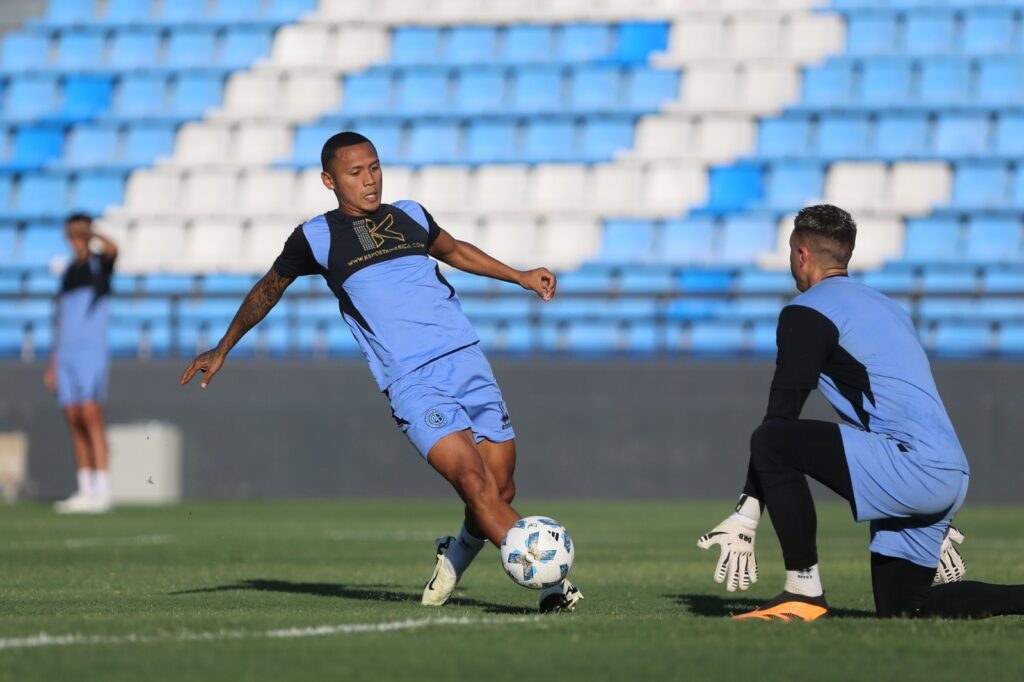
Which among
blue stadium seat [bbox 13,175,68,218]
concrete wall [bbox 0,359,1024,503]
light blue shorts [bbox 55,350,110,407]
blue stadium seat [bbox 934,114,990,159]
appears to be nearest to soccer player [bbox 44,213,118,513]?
light blue shorts [bbox 55,350,110,407]

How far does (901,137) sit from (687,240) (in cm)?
277

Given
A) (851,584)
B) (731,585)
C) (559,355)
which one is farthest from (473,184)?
(731,585)

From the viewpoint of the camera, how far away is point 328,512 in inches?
614

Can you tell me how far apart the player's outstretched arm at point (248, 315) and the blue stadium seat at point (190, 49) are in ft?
54.4

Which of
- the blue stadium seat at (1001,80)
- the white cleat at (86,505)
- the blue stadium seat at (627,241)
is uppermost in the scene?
the blue stadium seat at (1001,80)

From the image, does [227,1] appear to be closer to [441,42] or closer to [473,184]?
[441,42]

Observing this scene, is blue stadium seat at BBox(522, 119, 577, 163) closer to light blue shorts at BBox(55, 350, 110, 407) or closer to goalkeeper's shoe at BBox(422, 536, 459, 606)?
light blue shorts at BBox(55, 350, 110, 407)

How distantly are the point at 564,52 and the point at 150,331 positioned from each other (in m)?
6.30

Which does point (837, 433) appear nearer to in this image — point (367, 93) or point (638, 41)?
point (638, 41)

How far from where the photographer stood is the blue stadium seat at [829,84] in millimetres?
20375

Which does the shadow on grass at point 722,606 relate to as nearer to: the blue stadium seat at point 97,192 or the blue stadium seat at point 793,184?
the blue stadium seat at point 793,184

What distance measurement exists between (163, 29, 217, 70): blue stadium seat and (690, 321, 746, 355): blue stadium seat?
27.7ft

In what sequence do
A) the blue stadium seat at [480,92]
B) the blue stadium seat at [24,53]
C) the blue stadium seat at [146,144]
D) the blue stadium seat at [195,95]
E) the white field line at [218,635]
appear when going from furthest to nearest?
1. the blue stadium seat at [24,53]
2. the blue stadium seat at [195,95]
3. the blue stadium seat at [146,144]
4. the blue stadium seat at [480,92]
5. the white field line at [218,635]

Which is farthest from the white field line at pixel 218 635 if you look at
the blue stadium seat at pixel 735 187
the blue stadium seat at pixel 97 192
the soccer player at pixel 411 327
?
the blue stadium seat at pixel 97 192
